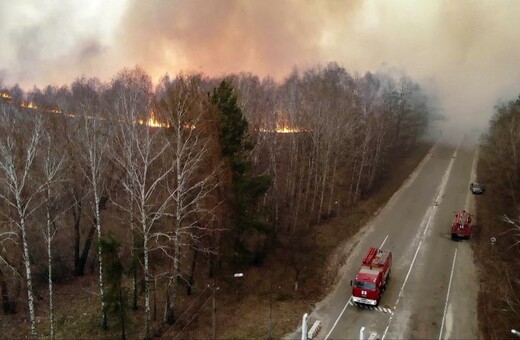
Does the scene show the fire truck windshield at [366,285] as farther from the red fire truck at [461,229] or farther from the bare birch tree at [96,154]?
the bare birch tree at [96,154]

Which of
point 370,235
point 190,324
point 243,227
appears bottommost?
point 190,324

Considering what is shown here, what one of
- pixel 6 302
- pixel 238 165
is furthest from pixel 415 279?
pixel 6 302

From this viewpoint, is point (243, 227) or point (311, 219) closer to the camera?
point (243, 227)

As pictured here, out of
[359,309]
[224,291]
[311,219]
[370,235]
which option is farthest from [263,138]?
[359,309]

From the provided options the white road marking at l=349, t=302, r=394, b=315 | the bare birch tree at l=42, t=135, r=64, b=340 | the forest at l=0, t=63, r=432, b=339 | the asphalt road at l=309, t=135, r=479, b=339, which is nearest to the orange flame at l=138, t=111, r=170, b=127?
the forest at l=0, t=63, r=432, b=339

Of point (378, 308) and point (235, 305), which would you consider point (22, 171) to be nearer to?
point (235, 305)

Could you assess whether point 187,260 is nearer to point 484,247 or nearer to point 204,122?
point 204,122
